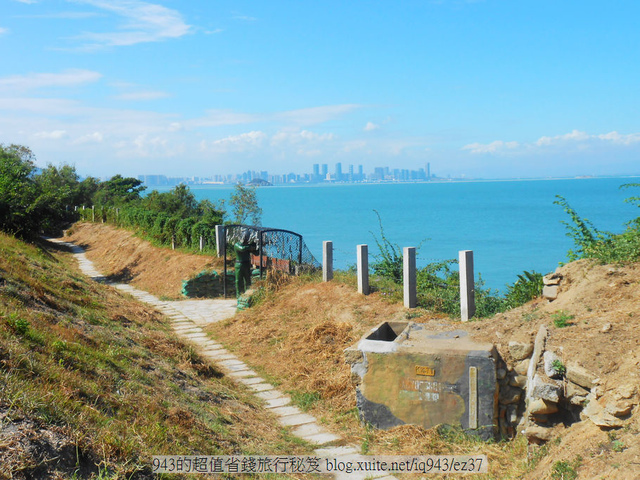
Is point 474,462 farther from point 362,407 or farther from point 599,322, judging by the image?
point 599,322

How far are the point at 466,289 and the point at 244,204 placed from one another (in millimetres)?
29187

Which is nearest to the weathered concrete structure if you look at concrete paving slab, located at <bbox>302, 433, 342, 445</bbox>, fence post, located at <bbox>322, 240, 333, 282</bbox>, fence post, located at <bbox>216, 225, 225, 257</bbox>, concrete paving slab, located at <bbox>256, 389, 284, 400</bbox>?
concrete paving slab, located at <bbox>302, 433, 342, 445</bbox>

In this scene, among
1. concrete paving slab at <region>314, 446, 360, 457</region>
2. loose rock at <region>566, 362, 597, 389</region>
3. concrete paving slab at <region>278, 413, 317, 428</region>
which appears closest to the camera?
loose rock at <region>566, 362, 597, 389</region>

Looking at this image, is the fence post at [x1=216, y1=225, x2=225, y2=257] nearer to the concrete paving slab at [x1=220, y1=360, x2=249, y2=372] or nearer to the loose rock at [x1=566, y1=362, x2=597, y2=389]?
the concrete paving slab at [x1=220, y1=360, x2=249, y2=372]

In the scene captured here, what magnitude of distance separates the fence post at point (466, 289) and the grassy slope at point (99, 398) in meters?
3.50

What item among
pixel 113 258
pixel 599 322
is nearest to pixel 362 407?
pixel 599 322

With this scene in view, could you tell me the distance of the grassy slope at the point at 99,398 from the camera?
157 inches

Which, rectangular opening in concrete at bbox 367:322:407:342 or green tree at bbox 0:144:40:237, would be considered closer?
rectangular opening in concrete at bbox 367:322:407:342

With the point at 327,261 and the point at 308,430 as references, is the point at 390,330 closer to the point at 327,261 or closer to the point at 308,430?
the point at 308,430

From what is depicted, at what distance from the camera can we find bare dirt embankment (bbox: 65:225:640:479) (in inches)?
186

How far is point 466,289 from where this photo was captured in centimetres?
845

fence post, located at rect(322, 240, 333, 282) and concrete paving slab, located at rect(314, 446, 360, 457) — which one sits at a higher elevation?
fence post, located at rect(322, 240, 333, 282)

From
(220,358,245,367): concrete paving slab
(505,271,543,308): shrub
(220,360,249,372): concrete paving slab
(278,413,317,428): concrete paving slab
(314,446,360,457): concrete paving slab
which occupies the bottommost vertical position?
(278,413,317,428): concrete paving slab

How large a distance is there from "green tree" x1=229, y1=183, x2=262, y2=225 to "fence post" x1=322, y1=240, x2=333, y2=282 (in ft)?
80.9
